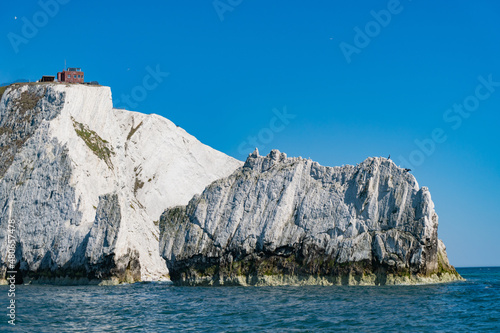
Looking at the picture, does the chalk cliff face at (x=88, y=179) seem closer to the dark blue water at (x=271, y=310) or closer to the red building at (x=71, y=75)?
the red building at (x=71, y=75)

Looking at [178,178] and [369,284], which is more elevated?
[178,178]

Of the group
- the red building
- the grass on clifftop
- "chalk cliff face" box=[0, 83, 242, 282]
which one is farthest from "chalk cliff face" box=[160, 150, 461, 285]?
the red building

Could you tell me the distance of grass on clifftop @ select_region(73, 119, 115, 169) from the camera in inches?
3736

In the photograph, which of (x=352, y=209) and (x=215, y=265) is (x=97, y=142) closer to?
(x=215, y=265)

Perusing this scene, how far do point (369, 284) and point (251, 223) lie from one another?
13.4 metres

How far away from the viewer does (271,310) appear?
37906mm

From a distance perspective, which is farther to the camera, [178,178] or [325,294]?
[178,178]

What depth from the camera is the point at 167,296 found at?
5066 cm

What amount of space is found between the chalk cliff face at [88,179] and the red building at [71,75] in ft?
23.9

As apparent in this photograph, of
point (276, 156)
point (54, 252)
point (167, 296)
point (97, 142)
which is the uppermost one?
point (97, 142)

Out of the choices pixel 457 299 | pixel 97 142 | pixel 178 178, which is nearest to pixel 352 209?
pixel 457 299

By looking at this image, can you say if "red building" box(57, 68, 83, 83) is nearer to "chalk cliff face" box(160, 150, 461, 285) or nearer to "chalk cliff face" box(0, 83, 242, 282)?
"chalk cliff face" box(0, 83, 242, 282)

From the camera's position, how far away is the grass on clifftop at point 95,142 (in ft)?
311

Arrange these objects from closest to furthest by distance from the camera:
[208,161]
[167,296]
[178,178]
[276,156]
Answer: [167,296], [276,156], [178,178], [208,161]
